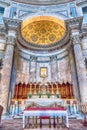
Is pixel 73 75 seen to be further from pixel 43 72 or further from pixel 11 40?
pixel 11 40

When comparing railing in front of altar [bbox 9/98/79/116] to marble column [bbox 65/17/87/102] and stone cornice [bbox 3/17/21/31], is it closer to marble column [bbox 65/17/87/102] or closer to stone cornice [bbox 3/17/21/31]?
marble column [bbox 65/17/87/102]

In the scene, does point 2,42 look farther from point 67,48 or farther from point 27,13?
point 67,48

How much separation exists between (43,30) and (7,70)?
8181 mm

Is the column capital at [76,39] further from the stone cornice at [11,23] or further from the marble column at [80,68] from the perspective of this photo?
the stone cornice at [11,23]

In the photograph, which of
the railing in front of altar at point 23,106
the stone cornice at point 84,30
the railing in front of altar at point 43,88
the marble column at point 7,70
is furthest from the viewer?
the stone cornice at point 84,30

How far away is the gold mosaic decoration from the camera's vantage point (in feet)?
56.5

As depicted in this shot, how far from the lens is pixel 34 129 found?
519 cm

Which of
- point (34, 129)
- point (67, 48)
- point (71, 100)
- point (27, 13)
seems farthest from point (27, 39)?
point (34, 129)

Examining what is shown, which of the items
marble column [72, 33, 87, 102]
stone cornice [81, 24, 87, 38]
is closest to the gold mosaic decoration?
stone cornice [81, 24, 87, 38]

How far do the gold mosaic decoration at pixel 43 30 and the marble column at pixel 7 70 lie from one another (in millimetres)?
3428

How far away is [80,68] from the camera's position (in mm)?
11898

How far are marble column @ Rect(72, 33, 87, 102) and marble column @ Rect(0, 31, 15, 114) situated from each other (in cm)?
529

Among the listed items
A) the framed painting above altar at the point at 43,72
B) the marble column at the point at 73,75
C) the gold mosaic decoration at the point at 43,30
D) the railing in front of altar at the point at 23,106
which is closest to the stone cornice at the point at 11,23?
the gold mosaic decoration at the point at 43,30

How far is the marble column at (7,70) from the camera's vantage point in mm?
10730
